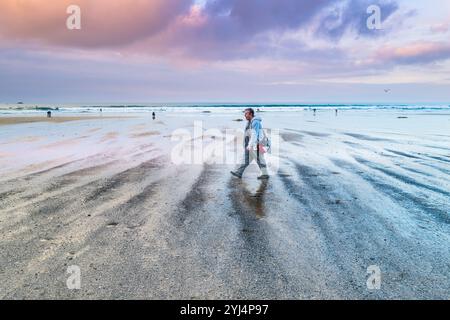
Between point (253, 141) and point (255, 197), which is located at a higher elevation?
point (253, 141)

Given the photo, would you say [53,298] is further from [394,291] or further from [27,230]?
[394,291]

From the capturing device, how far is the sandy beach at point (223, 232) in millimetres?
3576

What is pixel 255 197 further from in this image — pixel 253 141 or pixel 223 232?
pixel 253 141

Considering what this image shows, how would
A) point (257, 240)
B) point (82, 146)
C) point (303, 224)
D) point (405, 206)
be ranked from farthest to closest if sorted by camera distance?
point (82, 146)
point (405, 206)
point (303, 224)
point (257, 240)

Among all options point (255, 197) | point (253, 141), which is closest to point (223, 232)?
point (255, 197)

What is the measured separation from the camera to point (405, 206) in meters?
6.21

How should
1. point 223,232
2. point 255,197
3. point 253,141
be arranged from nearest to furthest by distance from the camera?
point 223,232 < point 255,197 < point 253,141

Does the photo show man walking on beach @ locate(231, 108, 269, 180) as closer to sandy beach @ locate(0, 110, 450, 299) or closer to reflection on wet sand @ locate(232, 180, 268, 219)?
sandy beach @ locate(0, 110, 450, 299)

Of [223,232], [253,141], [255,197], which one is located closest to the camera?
[223,232]

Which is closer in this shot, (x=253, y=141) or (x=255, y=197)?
(x=255, y=197)

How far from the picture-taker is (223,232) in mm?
5020
